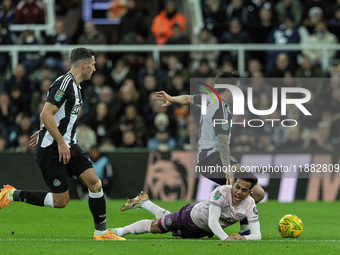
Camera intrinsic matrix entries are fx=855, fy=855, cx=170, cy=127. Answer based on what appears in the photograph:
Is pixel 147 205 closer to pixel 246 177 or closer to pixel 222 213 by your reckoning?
pixel 222 213

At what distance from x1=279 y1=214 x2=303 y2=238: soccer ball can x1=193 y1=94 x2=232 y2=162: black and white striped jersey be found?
133 cm

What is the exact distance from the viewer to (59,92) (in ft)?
34.5

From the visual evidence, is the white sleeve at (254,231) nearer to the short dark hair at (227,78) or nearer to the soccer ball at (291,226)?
the soccer ball at (291,226)

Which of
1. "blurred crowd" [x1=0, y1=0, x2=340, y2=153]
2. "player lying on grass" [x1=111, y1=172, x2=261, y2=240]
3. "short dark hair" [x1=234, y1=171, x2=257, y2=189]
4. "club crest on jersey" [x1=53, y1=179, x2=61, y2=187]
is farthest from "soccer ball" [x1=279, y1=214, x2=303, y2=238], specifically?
"blurred crowd" [x1=0, y1=0, x2=340, y2=153]

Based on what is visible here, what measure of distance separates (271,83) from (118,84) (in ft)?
11.7

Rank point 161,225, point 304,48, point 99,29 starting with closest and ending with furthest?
point 161,225 < point 304,48 < point 99,29

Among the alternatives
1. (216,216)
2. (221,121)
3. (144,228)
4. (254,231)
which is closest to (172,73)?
(221,121)

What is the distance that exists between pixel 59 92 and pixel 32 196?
1672 mm

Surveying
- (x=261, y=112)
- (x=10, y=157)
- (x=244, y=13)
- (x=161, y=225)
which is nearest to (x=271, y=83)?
(x=261, y=112)

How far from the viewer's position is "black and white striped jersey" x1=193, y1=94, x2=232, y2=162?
11297 millimetres

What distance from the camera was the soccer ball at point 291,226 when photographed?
11164 millimetres

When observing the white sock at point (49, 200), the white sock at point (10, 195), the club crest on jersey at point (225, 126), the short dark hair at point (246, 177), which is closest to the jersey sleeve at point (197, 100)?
the club crest on jersey at point (225, 126)

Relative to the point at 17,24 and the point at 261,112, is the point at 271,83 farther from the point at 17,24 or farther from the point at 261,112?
the point at 17,24

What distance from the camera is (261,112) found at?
18.5m
